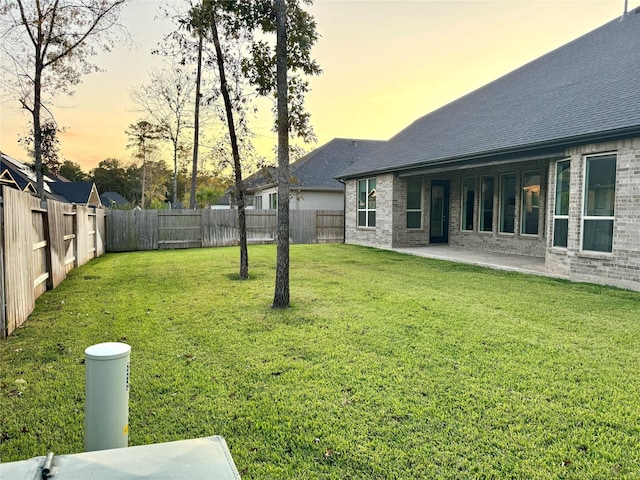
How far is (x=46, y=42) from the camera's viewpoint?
13.6 meters

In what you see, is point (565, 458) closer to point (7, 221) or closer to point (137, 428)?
point (137, 428)

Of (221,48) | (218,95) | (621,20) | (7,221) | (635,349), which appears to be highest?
(621,20)

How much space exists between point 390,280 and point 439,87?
12461mm

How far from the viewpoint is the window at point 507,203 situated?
13062mm

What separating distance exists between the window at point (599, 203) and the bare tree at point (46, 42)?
546 inches

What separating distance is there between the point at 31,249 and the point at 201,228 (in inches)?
474

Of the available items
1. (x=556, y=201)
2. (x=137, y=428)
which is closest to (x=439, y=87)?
(x=556, y=201)

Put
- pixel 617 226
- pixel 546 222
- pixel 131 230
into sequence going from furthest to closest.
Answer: pixel 131 230 < pixel 546 222 < pixel 617 226

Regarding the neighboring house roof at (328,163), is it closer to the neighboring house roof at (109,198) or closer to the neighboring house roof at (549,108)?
the neighboring house roof at (549,108)

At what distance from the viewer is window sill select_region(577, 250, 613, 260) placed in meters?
8.16

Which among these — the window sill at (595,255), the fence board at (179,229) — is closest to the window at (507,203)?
the window sill at (595,255)

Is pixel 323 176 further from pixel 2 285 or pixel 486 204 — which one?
pixel 2 285

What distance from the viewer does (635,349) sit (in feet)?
14.9

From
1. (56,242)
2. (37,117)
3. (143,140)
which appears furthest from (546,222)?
(143,140)
